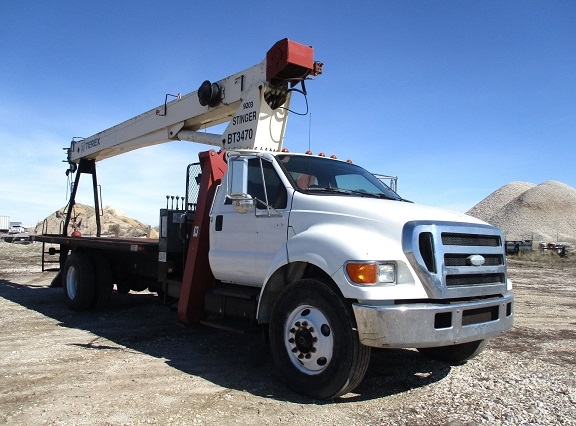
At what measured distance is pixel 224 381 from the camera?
494 cm

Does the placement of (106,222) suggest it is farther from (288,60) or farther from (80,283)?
(288,60)

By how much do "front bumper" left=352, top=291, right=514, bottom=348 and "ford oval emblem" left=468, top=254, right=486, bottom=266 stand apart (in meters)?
0.39

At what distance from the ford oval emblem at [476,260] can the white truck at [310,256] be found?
11mm

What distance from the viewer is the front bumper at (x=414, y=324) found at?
393cm

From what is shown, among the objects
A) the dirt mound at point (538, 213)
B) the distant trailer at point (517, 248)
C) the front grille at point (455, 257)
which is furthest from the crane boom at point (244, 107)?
the dirt mound at point (538, 213)

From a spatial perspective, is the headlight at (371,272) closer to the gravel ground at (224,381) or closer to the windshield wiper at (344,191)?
the gravel ground at (224,381)

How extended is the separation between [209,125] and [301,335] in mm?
5289

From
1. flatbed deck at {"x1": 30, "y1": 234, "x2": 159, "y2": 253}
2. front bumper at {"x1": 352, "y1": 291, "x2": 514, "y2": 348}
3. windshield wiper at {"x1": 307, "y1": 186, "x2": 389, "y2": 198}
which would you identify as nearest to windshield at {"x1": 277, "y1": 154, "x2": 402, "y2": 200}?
windshield wiper at {"x1": 307, "y1": 186, "x2": 389, "y2": 198}

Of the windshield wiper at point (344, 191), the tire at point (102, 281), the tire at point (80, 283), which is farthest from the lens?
the tire at point (102, 281)

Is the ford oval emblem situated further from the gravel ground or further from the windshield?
the windshield

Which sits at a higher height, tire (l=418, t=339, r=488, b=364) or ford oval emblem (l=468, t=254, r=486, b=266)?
ford oval emblem (l=468, t=254, r=486, b=266)

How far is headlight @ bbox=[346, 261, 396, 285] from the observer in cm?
405

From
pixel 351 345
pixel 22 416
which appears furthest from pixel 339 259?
pixel 22 416

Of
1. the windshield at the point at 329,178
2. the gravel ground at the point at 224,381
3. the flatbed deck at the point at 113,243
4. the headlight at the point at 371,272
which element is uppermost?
the windshield at the point at 329,178
